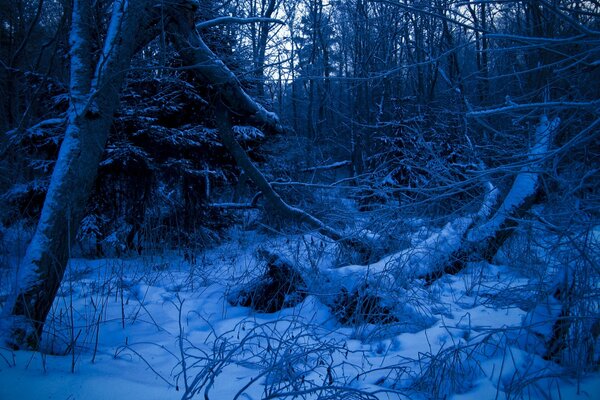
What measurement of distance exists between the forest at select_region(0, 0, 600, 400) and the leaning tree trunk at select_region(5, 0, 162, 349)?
0.04 feet

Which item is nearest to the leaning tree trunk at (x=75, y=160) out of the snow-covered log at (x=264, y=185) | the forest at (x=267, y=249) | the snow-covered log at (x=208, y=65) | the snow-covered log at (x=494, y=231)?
the forest at (x=267, y=249)

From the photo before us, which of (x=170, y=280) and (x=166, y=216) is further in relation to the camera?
(x=166, y=216)

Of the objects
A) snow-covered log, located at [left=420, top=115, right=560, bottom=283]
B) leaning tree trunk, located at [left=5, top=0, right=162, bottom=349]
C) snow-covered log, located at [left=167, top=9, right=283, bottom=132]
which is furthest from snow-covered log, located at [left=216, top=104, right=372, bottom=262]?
leaning tree trunk, located at [left=5, top=0, right=162, bottom=349]

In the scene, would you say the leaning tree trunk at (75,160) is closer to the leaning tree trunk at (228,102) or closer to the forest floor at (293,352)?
the forest floor at (293,352)

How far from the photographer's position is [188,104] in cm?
617

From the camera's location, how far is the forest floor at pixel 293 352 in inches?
78.1

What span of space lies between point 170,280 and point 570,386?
150 inches

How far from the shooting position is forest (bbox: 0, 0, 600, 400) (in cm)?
214

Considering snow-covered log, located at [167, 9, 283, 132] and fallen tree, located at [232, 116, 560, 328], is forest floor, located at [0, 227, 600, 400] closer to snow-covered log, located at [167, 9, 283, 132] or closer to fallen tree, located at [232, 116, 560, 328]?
fallen tree, located at [232, 116, 560, 328]

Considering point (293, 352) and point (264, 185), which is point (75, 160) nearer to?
point (293, 352)

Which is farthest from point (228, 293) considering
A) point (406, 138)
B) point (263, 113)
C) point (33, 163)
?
point (406, 138)

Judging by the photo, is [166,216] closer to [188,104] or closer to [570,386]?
[188,104]

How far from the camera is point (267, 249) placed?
14.5 ft

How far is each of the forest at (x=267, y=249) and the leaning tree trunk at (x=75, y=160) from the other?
0.04 feet
